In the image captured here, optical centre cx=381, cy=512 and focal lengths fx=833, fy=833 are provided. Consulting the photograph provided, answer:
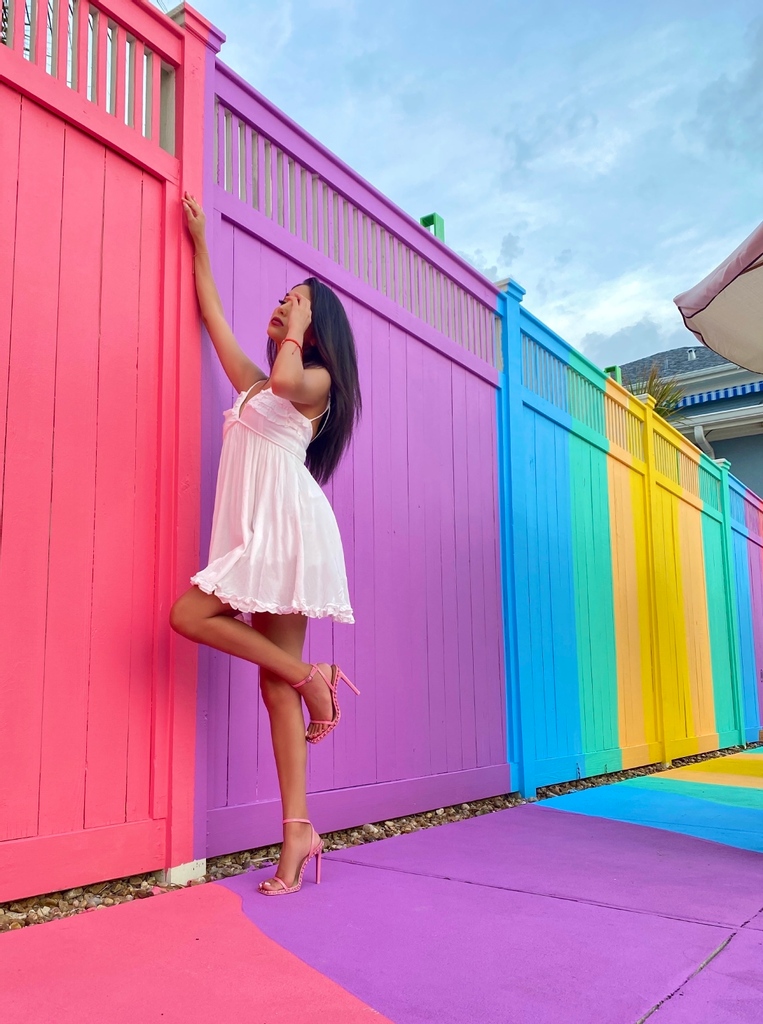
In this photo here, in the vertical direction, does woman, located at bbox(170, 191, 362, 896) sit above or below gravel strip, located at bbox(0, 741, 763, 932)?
above

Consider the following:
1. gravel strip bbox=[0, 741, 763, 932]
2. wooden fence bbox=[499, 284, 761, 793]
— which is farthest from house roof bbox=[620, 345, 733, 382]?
gravel strip bbox=[0, 741, 763, 932]

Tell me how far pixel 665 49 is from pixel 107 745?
6835 mm

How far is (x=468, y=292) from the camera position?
3.85m

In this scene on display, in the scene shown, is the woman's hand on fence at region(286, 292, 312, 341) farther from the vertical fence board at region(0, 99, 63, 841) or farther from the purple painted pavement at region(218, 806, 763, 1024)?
the purple painted pavement at region(218, 806, 763, 1024)

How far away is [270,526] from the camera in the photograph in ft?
6.62

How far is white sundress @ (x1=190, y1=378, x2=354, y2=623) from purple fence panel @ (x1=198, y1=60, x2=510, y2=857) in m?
0.22

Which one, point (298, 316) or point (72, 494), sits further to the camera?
point (298, 316)

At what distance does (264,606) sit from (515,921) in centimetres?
87

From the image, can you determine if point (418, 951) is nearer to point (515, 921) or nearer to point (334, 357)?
point (515, 921)

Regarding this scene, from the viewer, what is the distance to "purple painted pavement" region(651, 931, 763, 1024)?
1.20 meters

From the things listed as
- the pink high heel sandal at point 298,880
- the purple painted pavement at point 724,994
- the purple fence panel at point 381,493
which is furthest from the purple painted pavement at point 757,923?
the purple fence panel at point 381,493

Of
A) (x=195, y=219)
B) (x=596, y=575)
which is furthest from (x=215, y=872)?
(x=596, y=575)

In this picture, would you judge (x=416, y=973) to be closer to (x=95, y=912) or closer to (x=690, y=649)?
(x=95, y=912)

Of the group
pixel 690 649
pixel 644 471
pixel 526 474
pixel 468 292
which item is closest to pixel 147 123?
pixel 468 292
